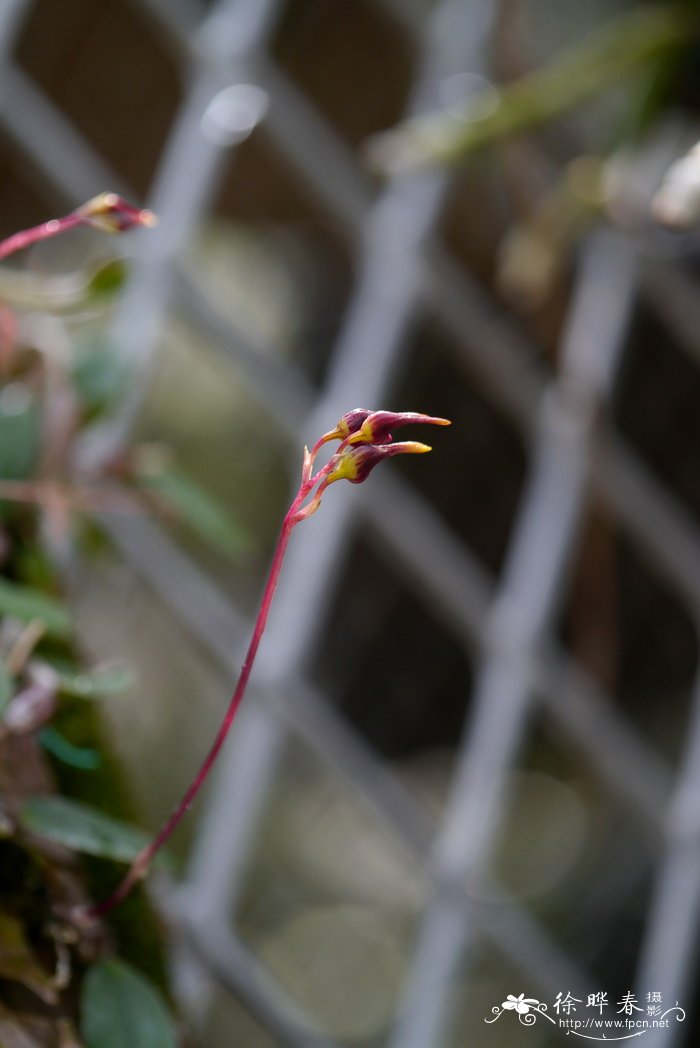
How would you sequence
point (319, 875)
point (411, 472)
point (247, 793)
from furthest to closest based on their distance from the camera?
point (319, 875) < point (411, 472) < point (247, 793)

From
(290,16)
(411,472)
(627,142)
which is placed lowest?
(411,472)

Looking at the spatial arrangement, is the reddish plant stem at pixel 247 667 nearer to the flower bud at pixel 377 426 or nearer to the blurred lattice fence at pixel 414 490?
the flower bud at pixel 377 426

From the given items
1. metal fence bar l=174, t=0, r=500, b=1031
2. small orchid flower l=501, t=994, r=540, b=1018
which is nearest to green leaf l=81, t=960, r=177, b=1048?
small orchid flower l=501, t=994, r=540, b=1018

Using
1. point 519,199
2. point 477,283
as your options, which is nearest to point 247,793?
point 519,199

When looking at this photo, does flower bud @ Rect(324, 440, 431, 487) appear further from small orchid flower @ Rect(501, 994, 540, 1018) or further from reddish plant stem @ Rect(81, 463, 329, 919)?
small orchid flower @ Rect(501, 994, 540, 1018)

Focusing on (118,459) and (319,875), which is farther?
(319,875)

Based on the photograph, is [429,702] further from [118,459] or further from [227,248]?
[118,459]

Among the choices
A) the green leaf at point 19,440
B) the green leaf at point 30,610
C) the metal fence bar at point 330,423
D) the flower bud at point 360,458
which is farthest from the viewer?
the metal fence bar at point 330,423

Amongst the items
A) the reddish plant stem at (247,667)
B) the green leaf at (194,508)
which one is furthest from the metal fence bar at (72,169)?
the reddish plant stem at (247,667)
